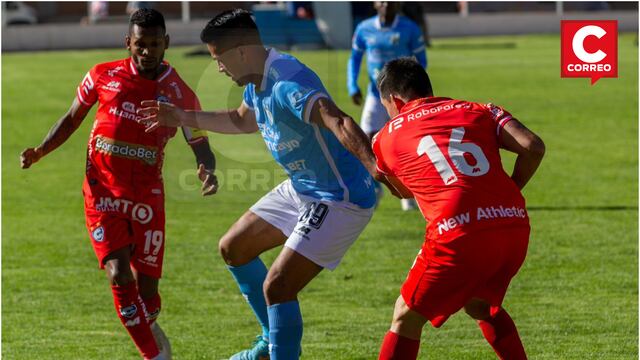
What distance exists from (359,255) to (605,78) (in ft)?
73.9

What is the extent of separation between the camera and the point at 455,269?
6074 mm

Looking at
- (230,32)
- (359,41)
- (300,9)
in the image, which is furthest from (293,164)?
(300,9)

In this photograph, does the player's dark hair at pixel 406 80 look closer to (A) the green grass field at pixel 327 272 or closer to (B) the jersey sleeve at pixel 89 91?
(B) the jersey sleeve at pixel 89 91

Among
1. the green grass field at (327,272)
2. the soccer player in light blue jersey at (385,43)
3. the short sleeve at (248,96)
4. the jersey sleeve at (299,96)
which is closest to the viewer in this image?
the jersey sleeve at (299,96)

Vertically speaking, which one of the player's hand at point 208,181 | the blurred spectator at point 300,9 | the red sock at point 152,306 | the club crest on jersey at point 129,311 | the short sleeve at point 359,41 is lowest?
the blurred spectator at point 300,9

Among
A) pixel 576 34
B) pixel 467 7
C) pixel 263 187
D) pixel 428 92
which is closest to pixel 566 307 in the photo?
pixel 428 92

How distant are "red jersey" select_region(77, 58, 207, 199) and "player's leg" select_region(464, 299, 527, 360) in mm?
2279

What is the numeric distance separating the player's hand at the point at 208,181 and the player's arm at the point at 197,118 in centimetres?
28

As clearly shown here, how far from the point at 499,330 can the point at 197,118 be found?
2185 mm

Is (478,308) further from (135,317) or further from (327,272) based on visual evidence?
(327,272)

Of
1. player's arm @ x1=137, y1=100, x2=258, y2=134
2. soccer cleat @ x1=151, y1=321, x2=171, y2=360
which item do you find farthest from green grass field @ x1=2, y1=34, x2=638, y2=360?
player's arm @ x1=137, y1=100, x2=258, y2=134

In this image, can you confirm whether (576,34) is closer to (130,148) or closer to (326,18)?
(130,148)

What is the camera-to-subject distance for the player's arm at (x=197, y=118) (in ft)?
23.3

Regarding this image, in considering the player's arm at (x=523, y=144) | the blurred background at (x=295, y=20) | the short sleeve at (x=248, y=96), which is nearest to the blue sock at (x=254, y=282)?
the short sleeve at (x=248, y=96)
